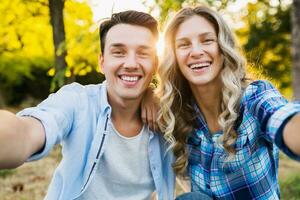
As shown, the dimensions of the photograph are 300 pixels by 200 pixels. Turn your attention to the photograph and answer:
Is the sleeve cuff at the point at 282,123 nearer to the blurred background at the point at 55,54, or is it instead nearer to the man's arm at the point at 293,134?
the man's arm at the point at 293,134

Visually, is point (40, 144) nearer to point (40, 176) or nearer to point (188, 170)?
point (188, 170)

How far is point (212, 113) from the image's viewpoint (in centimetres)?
268

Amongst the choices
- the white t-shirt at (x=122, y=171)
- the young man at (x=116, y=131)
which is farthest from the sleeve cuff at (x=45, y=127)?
the white t-shirt at (x=122, y=171)

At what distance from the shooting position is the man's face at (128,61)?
2592 millimetres

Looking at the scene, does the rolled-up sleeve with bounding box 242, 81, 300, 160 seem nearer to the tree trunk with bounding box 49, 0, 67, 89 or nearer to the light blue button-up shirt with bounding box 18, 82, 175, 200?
the light blue button-up shirt with bounding box 18, 82, 175, 200

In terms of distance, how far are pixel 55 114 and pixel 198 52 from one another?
0.82 m

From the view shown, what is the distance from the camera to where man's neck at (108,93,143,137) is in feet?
8.77

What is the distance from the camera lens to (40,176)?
5348mm

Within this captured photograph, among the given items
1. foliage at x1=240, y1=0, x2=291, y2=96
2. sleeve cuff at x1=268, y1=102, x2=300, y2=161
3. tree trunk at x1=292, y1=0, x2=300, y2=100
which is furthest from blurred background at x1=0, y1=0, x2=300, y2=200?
foliage at x1=240, y1=0, x2=291, y2=96

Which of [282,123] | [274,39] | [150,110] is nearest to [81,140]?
[150,110]

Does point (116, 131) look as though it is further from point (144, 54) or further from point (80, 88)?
point (144, 54)

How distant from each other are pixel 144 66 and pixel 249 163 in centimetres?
75

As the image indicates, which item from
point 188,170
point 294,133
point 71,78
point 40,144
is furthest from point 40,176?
point 294,133

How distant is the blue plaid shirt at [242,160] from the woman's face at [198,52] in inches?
9.5
